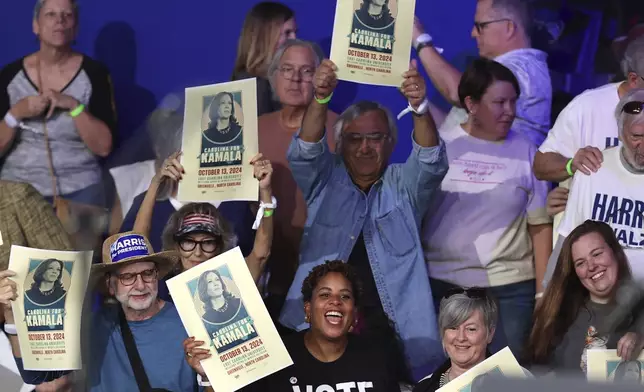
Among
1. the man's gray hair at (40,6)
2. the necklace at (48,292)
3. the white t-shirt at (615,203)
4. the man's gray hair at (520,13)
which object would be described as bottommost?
the necklace at (48,292)

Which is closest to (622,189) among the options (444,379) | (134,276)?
(444,379)

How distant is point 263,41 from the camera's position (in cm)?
414

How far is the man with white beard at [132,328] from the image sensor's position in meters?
3.37

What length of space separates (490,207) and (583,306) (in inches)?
25.7

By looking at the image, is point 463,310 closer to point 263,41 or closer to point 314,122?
point 314,122

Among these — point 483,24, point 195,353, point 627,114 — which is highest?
point 483,24

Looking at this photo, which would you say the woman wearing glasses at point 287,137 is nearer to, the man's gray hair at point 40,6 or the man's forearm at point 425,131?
the man's forearm at point 425,131

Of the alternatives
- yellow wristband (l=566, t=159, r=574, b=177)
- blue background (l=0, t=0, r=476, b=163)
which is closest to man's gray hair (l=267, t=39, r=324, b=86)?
blue background (l=0, t=0, r=476, b=163)

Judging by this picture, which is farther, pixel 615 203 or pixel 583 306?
pixel 615 203

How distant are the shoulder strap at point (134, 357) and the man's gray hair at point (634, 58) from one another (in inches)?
88.3

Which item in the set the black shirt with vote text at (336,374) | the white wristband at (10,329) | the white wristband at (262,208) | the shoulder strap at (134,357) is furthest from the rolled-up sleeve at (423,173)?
the white wristband at (10,329)

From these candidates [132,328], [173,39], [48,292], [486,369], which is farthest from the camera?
[173,39]

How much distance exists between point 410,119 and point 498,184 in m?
0.49

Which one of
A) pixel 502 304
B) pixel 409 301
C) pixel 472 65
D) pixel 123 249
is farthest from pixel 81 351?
pixel 472 65
